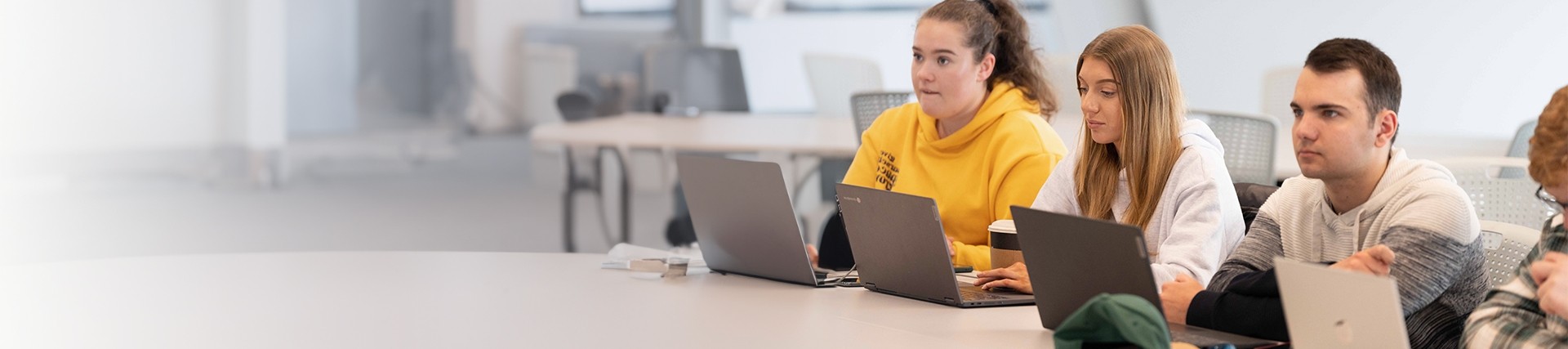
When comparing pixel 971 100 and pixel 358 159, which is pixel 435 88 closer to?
pixel 358 159

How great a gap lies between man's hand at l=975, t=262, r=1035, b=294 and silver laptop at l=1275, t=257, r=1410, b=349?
1.42 feet

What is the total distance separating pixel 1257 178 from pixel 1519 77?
3295mm

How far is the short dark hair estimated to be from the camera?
4.64ft

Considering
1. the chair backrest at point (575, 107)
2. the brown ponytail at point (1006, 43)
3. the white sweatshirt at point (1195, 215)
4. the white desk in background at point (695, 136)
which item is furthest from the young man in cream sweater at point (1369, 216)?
the chair backrest at point (575, 107)

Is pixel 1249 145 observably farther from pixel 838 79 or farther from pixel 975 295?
pixel 838 79

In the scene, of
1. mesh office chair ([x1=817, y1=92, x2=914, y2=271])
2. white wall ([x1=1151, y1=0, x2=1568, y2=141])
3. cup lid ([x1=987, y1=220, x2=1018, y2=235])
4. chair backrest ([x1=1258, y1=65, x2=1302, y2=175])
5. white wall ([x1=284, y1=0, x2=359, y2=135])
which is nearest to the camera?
cup lid ([x1=987, y1=220, x2=1018, y2=235])

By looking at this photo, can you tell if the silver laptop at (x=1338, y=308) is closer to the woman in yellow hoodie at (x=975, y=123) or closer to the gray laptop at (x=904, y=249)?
the gray laptop at (x=904, y=249)

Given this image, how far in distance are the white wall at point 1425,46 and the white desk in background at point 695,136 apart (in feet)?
6.97

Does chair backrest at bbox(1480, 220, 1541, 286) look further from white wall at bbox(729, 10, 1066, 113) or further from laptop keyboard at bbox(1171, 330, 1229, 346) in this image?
white wall at bbox(729, 10, 1066, 113)

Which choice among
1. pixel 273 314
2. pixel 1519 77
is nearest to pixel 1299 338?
pixel 273 314

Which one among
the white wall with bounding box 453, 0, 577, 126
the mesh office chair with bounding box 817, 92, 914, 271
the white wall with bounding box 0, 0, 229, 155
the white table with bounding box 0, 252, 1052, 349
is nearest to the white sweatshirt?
the white table with bounding box 0, 252, 1052, 349

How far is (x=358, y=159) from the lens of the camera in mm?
7031

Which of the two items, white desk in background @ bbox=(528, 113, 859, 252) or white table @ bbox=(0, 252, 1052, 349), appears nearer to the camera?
white table @ bbox=(0, 252, 1052, 349)

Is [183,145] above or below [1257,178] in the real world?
below
